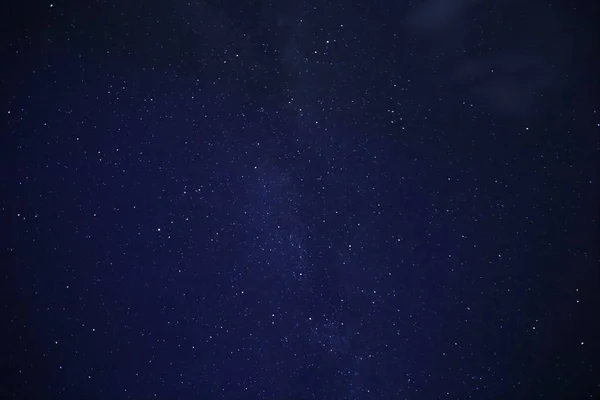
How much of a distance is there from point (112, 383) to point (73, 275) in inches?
10.6

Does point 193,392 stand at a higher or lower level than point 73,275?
lower

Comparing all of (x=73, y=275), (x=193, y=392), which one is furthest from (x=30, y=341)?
(x=193, y=392)

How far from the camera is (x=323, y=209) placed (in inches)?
34.0

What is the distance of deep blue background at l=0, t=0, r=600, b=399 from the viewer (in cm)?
80

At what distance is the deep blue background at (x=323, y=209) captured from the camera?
2.64ft

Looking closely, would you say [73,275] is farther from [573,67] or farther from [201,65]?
[573,67]

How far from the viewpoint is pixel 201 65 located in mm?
827

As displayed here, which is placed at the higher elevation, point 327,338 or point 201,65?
point 201,65

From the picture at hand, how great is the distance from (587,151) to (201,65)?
96 cm

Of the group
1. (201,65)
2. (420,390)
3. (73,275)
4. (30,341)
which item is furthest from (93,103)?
(420,390)

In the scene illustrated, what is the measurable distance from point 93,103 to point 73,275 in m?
0.39

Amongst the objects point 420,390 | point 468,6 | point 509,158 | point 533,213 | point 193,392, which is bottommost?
point 420,390

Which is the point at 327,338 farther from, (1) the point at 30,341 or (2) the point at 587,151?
(2) the point at 587,151

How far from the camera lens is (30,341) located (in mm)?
790
